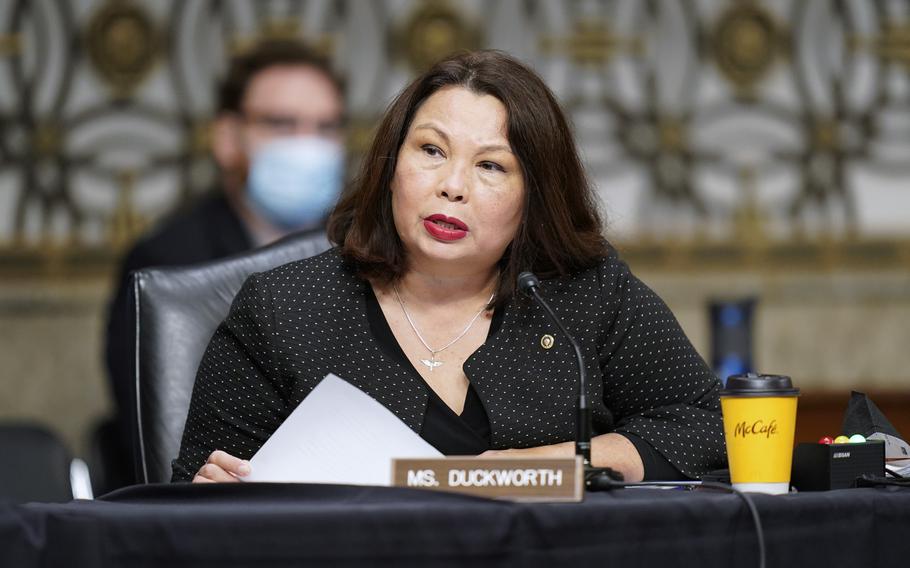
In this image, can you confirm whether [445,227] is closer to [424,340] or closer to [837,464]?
[424,340]

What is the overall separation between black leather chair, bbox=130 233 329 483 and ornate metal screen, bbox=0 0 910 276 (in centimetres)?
242

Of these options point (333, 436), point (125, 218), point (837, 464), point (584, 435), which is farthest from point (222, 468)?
point (125, 218)

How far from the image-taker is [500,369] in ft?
7.46

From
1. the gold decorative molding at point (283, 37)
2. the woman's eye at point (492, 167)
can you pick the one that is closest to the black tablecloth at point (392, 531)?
the woman's eye at point (492, 167)

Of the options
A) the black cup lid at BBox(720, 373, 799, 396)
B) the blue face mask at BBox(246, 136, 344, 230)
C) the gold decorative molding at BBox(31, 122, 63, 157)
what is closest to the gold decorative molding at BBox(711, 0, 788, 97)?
the blue face mask at BBox(246, 136, 344, 230)

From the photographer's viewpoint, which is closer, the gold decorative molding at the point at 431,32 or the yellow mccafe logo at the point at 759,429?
the yellow mccafe logo at the point at 759,429

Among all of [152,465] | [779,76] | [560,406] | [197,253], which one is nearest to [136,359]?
[152,465]

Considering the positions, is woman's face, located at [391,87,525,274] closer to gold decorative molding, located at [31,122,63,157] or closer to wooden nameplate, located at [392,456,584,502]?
wooden nameplate, located at [392,456,584,502]

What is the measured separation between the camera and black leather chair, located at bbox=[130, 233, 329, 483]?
2406mm

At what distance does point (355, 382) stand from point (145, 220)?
2.85 metres

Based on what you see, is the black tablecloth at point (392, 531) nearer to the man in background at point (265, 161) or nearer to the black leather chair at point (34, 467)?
the black leather chair at point (34, 467)

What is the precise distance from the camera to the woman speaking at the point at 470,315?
2.21 metres

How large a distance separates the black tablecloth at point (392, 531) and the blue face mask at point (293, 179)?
2539 millimetres

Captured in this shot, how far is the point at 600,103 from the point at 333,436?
3.42 m
